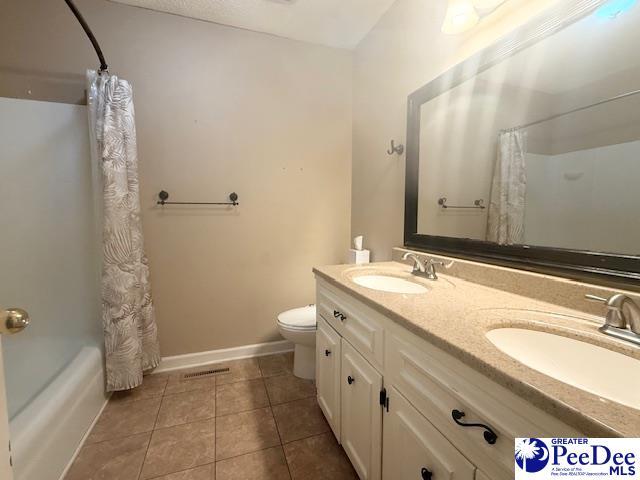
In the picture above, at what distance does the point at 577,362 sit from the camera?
25.8 inches

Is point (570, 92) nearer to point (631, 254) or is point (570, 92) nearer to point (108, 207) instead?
point (631, 254)

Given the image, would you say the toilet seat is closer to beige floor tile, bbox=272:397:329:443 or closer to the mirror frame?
beige floor tile, bbox=272:397:329:443

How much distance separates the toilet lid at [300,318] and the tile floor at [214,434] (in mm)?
420

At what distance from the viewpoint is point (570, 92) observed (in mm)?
853

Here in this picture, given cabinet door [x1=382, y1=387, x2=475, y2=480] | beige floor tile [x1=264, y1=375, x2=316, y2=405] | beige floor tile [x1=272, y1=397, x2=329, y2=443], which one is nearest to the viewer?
cabinet door [x1=382, y1=387, x2=475, y2=480]

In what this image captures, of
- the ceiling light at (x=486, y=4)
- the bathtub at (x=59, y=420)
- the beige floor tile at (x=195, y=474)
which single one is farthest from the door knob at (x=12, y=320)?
the ceiling light at (x=486, y=4)

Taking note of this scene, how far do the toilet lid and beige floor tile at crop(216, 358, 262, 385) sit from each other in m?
0.47

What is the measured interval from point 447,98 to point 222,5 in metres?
1.51

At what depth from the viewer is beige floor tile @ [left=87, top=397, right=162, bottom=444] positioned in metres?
1.38

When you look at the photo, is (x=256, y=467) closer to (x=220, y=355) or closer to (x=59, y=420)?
(x=59, y=420)

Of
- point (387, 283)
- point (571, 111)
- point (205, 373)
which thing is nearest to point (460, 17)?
point (571, 111)

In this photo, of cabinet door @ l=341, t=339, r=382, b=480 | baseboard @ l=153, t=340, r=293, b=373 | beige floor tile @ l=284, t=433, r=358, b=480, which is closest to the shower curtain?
baseboard @ l=153, t=340, r=293, b=373

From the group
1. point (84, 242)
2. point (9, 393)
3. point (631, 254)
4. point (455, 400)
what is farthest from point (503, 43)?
point (9, 393)

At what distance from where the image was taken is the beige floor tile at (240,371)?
6.06 ft
